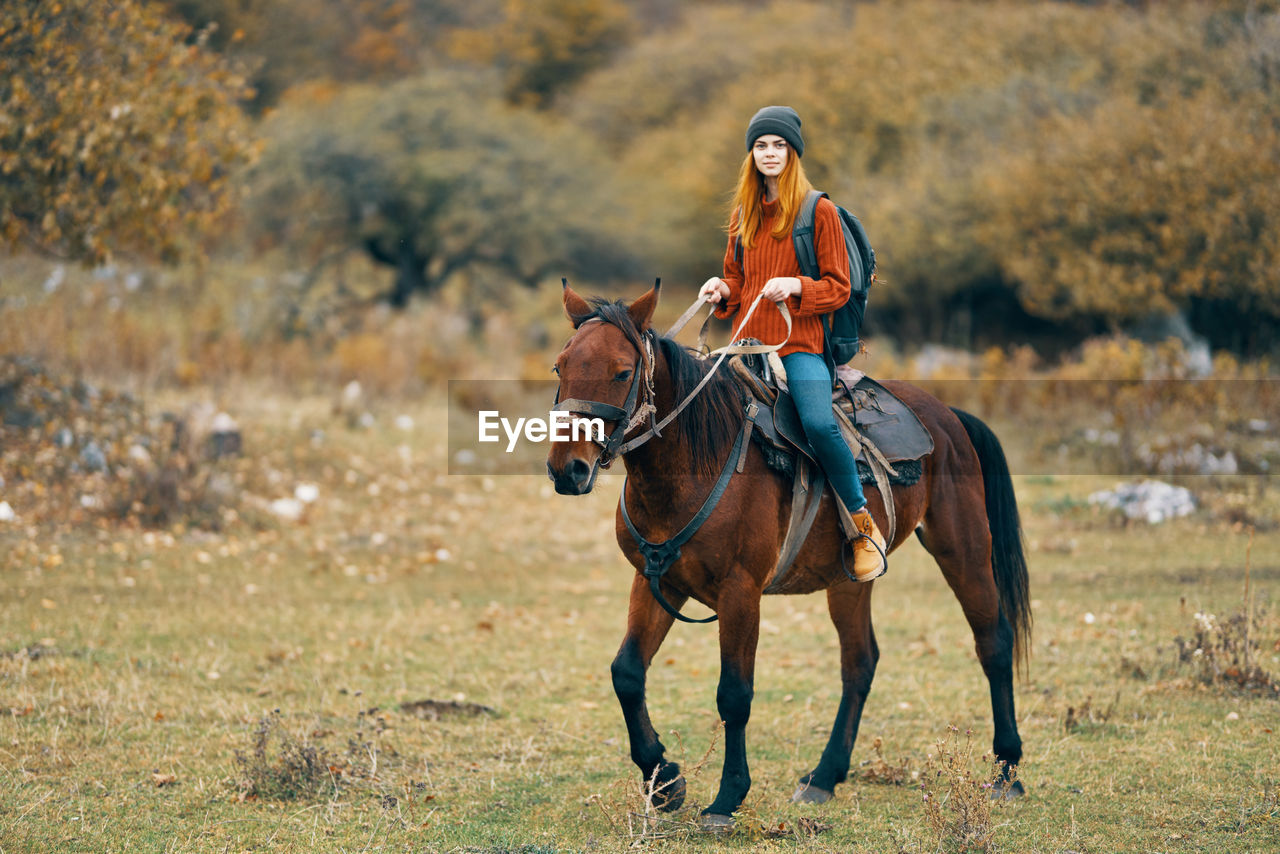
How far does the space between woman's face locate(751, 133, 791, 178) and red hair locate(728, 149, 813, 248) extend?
0.03m

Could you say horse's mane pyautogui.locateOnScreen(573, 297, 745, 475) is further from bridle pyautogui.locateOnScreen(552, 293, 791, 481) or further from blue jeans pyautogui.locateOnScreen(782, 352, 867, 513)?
blue jeans pyautogui.locateOnScreen(782, 352, 867, 513)

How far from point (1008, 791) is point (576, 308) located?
10.2 feet

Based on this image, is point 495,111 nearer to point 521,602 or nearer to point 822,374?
point 521,602

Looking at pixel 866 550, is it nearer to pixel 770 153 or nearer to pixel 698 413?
pixel 698 413

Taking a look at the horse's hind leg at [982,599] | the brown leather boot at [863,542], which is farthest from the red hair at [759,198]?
the horse's hind leg at [982,599]

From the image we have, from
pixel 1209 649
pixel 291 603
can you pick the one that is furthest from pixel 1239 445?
pixel 291 603

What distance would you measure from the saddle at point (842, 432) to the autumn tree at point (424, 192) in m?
25.7

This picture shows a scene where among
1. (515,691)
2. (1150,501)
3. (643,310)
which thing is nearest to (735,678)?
(643,310)

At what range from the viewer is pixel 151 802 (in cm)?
540

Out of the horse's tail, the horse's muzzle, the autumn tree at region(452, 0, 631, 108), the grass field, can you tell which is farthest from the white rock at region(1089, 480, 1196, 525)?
the autumn tree at region(452, 0, 631, 108)

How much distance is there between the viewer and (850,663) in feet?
19.9

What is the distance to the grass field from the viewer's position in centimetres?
515

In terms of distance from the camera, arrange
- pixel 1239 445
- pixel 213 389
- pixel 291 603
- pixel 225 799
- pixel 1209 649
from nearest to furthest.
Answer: pixel 225 799 < pixel 1209 649 < pixel 291 603 < pixel 1239 445 < pixel 213 389

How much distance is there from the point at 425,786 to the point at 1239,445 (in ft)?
42.2
